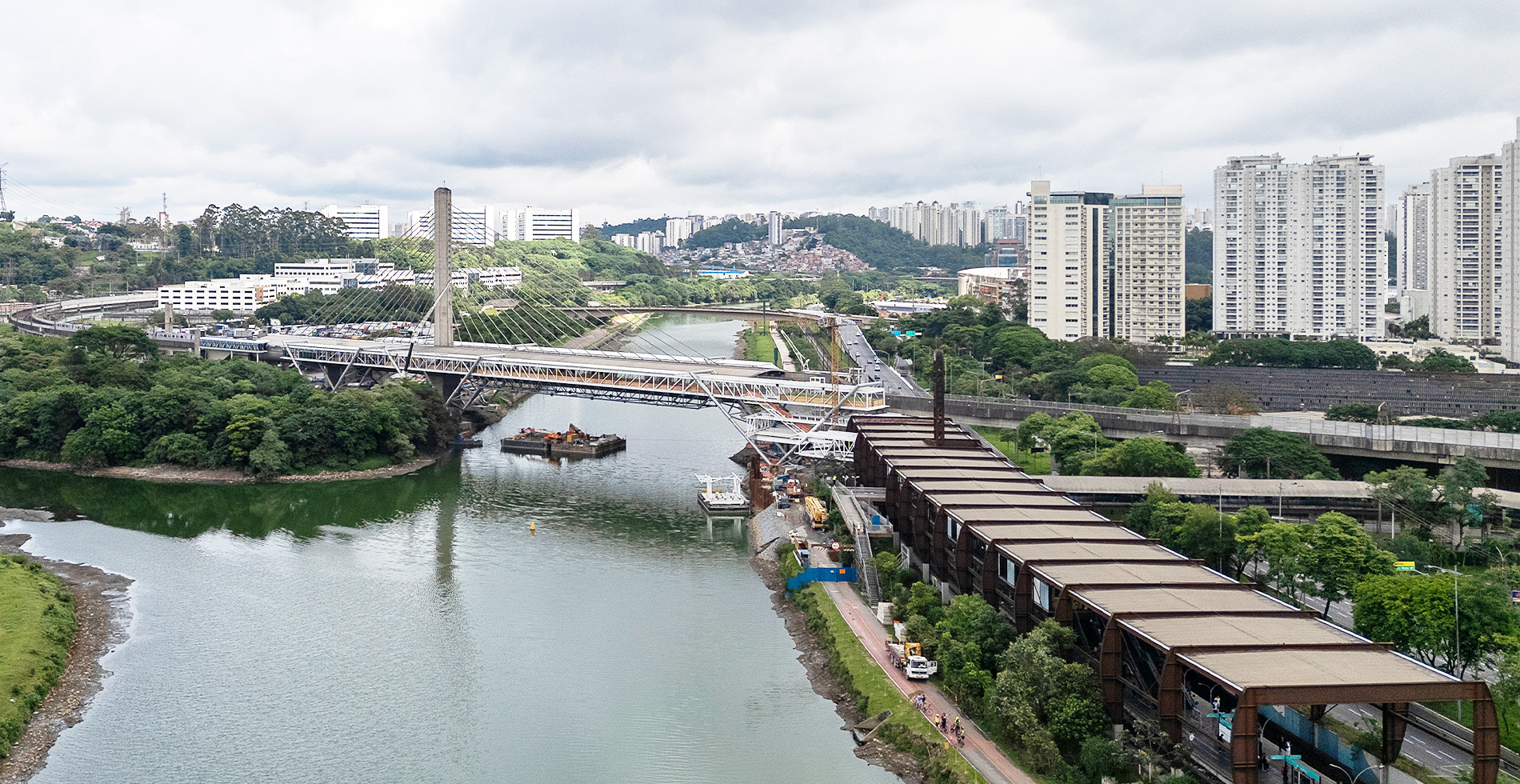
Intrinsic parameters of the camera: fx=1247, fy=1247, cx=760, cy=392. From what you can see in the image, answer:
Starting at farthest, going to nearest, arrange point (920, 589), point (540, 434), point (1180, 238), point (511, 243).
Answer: point (511, 243) < point (1180, 238) < point (540, 434) < point (920, 589)

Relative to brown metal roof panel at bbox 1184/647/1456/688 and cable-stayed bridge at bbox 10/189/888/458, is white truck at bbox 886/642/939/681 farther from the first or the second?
cable-stayed bridge at bbox 10/189/888/458

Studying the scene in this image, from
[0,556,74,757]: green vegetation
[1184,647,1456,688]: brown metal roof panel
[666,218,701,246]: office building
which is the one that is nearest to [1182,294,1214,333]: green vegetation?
[1184,647,1456,688]: brown metal roof panel

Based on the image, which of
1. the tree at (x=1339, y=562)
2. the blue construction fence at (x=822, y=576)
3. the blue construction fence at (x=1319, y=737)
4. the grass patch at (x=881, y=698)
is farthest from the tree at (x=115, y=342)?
the blue construction fence at (x=1319, y=737)

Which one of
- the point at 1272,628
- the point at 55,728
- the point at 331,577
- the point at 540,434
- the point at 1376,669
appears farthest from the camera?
the point at 540,434

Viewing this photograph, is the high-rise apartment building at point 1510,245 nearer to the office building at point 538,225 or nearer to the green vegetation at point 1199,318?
the green vegetation at point 1199,318

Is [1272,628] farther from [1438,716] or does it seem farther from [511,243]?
[511,243]

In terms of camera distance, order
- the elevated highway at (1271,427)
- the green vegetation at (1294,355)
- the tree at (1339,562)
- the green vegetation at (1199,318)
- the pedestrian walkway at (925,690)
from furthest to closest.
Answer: the green vegetation at (1199,318) → the green vegetation at (1294,355) → the elevated highway at (1271,427) → the tree at (1339,562) → the pedestrian walkway at (925,690)

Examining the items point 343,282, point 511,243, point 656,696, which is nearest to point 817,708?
point 656,696
